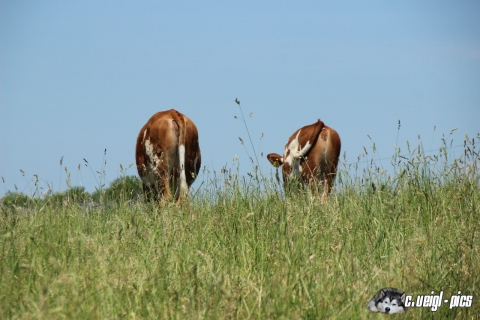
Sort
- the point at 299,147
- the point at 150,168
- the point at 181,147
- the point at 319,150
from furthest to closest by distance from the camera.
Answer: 1. the point at 299,147
2. the point at 319,150
3. the point at 150,168
4. the point at 181,147

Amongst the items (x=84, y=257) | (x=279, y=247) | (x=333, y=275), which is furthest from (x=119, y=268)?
(x=333, y=275)

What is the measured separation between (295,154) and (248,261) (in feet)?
24.1

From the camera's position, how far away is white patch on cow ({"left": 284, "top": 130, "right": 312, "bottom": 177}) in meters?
11.3

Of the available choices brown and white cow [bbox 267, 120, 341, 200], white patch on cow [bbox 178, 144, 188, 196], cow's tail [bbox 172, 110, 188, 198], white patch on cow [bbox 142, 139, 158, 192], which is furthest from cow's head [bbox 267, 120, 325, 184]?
white patch on cow [bbox 142, 139, 158, 192]

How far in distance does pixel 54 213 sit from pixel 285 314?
12.3ft

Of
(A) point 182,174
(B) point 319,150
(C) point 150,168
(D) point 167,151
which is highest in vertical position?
(B) point 319,150

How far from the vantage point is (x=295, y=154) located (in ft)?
38.0

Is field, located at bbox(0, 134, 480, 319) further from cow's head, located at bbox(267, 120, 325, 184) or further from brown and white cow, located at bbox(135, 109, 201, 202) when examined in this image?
cow's head, located at bbox(267, 120, 325, 184)

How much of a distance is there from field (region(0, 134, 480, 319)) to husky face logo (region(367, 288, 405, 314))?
0.14ft

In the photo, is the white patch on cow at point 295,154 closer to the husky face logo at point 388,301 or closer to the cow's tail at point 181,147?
the cow's tail at point 181,147

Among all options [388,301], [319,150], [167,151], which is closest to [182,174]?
[167,151]

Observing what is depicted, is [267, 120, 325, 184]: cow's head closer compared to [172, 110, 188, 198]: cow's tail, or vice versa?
[172, 110, 188, 198]: cow's tail

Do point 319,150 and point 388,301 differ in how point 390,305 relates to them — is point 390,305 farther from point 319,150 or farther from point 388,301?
point 319,150

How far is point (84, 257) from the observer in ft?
13.7
